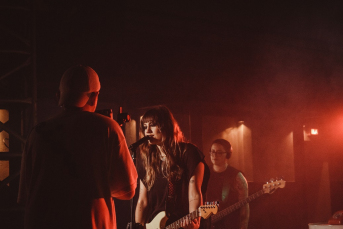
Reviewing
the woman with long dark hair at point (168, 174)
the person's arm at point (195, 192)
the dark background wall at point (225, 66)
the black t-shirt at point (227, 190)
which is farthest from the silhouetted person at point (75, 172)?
the black t-shirt at point (227, 190)

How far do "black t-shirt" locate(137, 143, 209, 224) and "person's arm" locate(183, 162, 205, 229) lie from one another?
0.12ft

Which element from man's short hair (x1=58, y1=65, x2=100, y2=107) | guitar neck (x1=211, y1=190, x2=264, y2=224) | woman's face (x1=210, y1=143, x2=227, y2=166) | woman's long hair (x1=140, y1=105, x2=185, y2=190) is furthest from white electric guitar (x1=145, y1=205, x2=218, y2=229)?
woman's face (x1=210, y1=143, x2=227, y2=166)

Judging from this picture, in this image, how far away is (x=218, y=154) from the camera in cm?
559

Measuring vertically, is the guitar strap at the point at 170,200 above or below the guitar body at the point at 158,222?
above

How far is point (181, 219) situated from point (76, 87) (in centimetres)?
170

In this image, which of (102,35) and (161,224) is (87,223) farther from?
(102,35)

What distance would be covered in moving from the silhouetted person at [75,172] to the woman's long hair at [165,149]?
4.60 feet

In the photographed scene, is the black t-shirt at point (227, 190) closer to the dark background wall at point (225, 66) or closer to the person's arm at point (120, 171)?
the dark background wall at point (225, 66)

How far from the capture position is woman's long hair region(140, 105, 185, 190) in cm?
302

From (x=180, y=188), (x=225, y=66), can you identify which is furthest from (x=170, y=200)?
(x=225, y=66)

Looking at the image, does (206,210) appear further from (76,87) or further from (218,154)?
(218,154)

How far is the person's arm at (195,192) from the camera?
114 inches

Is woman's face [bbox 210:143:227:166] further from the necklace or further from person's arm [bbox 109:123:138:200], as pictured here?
→ person's arm [bbox 109:123:138:200]

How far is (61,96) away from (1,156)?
111 inches
